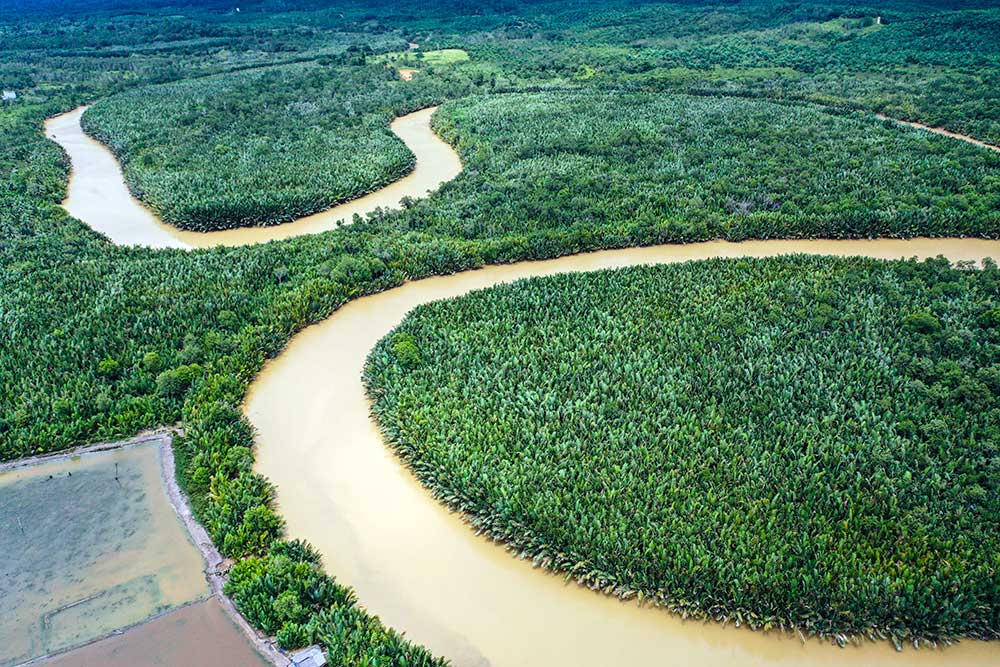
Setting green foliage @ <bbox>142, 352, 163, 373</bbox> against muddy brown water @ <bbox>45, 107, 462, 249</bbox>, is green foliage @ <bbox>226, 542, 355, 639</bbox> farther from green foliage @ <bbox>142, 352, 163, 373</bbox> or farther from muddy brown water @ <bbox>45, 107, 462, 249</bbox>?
muddy brown water @ <bbox>45, 107, 462, 249</bbox>

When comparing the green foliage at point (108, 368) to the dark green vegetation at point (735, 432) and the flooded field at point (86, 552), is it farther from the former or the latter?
the dark green vegetation at point (735, 432)

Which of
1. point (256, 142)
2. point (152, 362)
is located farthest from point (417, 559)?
point (256, 142)

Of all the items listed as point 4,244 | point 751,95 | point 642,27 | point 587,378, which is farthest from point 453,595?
point 642,27

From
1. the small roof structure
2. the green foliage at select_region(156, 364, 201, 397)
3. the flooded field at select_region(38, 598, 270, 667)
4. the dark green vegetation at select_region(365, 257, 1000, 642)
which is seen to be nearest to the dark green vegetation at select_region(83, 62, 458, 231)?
the green foliage at select_region(156, 364, 201, 397)

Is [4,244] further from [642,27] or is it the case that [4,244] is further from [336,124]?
[642,27]

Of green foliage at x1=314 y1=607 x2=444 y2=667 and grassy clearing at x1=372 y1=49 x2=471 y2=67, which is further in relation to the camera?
grassy clearing at x1=372 y1=49 x2=471 y2=67

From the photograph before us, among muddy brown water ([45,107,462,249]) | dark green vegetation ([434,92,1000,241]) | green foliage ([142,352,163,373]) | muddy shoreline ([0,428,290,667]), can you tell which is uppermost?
green foliage ([142,352,163,373])

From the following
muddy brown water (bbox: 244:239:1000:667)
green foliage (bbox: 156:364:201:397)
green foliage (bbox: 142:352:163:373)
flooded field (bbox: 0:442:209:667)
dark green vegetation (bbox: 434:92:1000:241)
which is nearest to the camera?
muddy brown water (bbox: 244:239:1000:667)
